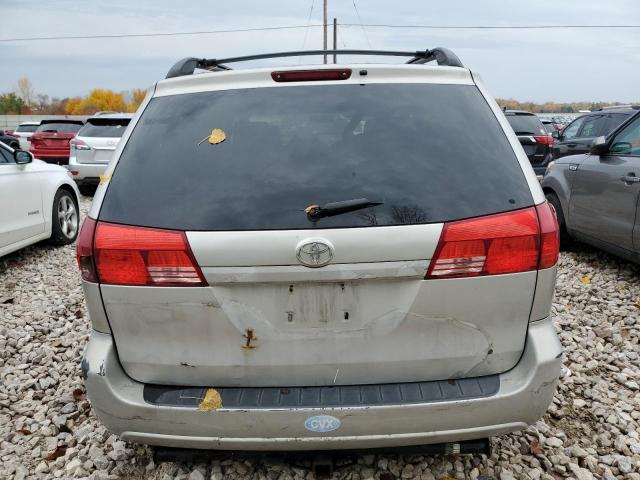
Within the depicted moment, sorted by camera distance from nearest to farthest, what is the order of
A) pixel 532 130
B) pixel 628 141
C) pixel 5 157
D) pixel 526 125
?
pixel 628 141 → pixel 5 157 → pixel 532 130 → pixel 526 125

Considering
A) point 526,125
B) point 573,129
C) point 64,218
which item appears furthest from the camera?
point 526,125

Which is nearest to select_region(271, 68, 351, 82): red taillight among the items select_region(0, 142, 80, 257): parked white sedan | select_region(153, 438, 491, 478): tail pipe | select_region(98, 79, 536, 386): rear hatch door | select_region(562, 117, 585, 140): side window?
select_region(98, 79, 536, 386): rear hatch door

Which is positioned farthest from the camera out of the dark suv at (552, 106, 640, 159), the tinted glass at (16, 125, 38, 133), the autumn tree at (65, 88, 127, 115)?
the autumn tree at (65, 88, 127, 115)

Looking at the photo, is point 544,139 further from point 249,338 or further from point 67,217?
point 249,338

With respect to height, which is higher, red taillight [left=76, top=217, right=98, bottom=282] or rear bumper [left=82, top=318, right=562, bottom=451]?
red taillight [left=76, top=217, right=98, bottom=282]

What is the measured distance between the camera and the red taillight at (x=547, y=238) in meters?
2.00

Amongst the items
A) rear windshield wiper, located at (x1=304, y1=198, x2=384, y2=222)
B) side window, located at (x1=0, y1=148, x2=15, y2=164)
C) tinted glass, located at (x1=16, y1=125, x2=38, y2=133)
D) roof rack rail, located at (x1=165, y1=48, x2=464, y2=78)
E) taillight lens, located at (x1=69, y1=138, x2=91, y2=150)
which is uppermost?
roof rack rail, located at (x1=165, y1=48, x2=464, y2=78)

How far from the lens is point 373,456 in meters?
2.59

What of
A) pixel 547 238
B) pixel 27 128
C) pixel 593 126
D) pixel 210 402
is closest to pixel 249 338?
pixel 210 402

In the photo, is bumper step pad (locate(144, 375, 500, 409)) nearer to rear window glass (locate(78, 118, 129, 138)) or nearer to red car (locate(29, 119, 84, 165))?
rear window glass (locate(78, 118, 129, 138))

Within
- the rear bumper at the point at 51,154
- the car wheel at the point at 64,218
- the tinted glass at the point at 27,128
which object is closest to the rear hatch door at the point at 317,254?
the car wheel at the point at 64,218

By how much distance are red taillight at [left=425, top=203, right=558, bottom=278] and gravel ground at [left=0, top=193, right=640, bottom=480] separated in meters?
1.14

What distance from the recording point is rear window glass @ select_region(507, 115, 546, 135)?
1265cm

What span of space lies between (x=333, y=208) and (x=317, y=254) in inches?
7.0
